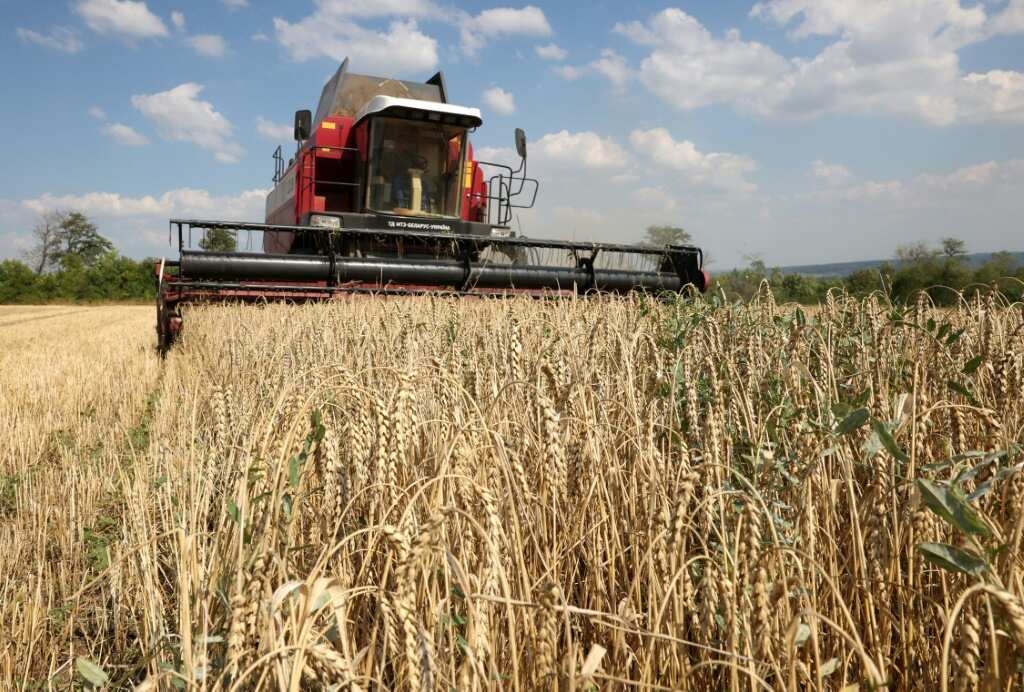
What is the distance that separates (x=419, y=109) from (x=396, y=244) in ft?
5.45

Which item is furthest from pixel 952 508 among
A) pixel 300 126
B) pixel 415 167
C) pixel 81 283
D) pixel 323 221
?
pixel 81 283

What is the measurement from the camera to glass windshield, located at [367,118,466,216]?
352 inches

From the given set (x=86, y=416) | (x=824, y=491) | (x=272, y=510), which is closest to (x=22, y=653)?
(x=272, y=510)

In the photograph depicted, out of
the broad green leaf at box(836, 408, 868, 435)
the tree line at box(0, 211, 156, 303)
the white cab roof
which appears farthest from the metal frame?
the tree line at box(0, 211, 156, 303)

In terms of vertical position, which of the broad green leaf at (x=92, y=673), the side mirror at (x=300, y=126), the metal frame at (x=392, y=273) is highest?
the side mirror at (x=300, y=126)

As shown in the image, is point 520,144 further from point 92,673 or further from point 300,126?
point 92,673

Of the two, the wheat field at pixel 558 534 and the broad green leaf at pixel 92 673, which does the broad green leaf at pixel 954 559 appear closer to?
the wheat field at pixel 558 534

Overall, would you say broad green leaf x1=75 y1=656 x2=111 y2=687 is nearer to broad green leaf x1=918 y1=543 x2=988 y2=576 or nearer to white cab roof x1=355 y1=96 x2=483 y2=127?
broad green leaf x1=918 y1=543 x2=988 y2=576

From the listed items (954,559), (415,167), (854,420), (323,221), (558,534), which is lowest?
(558,534)

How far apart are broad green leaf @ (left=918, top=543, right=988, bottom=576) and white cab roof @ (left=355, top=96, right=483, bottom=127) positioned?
8469 millimetres

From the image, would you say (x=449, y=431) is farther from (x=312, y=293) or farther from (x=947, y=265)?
(x=947, y=265)

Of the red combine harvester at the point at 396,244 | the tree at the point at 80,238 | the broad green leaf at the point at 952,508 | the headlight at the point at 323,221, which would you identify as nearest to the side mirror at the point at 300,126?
the red combine harvester at the point at 396,244

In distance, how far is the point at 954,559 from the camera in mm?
865

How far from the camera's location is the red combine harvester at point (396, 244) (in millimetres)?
7086
